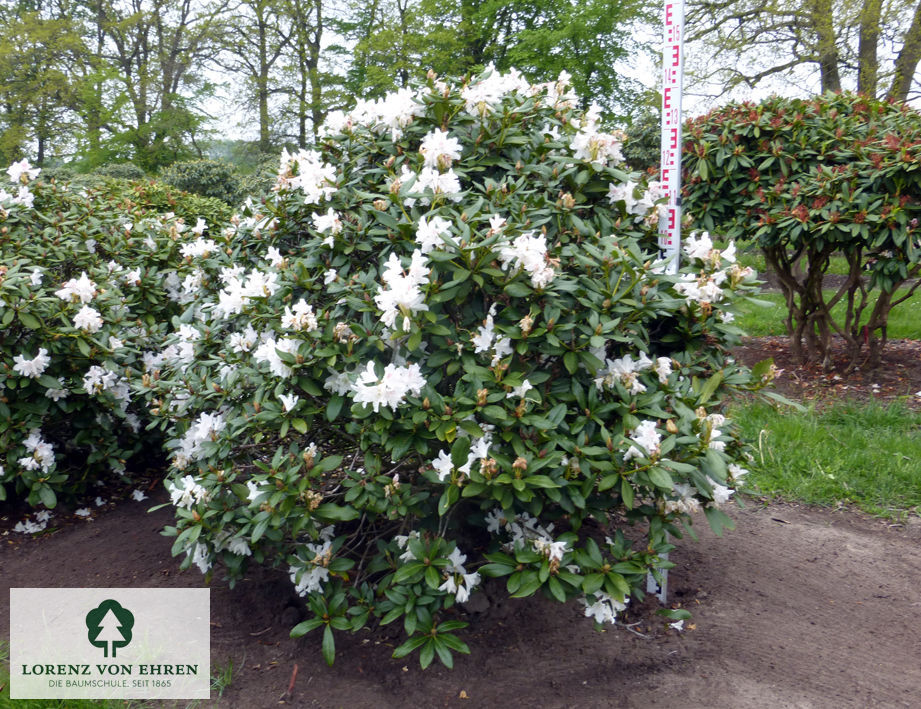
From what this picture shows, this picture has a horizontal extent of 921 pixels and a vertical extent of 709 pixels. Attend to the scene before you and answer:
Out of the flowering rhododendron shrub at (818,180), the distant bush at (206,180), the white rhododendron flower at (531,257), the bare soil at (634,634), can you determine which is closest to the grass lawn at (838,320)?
the flowering rhododendron shrub at (818,180)

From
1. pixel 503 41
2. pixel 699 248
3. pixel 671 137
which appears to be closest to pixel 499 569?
pixel 699 248

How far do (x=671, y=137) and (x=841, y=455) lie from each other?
237 cm

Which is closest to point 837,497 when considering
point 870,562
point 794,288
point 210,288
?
point 870,562

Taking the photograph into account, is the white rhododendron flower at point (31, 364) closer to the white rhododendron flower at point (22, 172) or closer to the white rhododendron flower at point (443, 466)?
the white rhododendron flower at point (22, 172)

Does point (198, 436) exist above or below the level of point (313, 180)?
below

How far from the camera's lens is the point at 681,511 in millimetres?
2162

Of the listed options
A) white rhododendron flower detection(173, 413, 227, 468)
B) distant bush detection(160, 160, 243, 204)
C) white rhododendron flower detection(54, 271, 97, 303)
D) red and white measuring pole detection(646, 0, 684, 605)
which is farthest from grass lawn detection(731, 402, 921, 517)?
distant bush detection(160, 160, 243, 204)

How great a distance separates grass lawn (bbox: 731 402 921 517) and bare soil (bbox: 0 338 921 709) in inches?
10.6

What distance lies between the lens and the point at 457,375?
2.20 m

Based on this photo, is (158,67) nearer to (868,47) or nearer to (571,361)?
(868,47)

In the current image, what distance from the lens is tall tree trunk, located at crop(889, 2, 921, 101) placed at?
10.9 metres

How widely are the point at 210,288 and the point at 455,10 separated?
2003 cm

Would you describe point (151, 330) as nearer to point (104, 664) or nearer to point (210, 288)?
point (210, 288)

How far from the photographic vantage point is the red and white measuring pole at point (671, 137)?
2619mm
